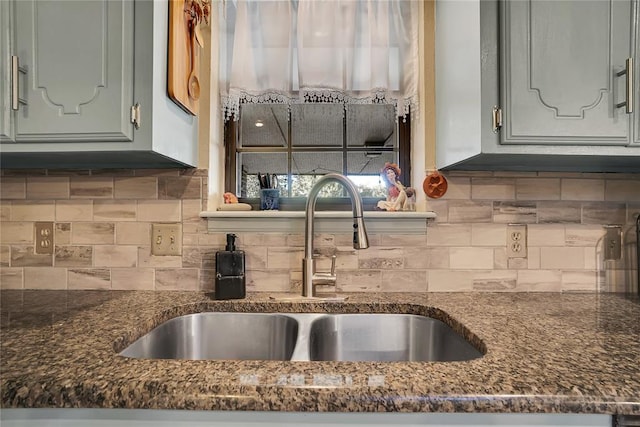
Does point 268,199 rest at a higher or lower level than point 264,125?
lower

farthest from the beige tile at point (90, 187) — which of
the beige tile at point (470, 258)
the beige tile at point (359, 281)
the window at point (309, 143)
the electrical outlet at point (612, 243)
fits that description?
the electrical outlet at point (612, 243)

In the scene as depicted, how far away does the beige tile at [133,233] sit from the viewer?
52.1 inches

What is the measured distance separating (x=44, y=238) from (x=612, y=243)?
198 centimetres

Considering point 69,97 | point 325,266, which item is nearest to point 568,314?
point 325,266

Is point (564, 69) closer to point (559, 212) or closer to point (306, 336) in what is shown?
point (559, 212)

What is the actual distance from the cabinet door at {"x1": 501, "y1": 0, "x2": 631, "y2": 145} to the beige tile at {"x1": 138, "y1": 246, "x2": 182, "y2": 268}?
3.63 feet

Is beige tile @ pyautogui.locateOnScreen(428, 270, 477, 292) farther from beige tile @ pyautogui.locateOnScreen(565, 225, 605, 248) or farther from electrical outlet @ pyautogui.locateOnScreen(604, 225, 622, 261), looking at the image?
electrical outlet @ pyautogui.locateOnScreen(604, 225, 622, 261)

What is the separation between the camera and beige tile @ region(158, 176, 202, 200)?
132cm

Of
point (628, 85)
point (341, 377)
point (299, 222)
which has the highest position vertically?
point (628, 85)

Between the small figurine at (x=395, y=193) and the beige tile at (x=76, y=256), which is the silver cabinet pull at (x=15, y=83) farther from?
the small figurine at (x=395, y=193)

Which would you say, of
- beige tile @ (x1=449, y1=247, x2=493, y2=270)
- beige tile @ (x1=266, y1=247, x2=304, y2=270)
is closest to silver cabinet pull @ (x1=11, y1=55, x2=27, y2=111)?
beige tile @ (x1=266, y1=247, x2=304, y2=270)

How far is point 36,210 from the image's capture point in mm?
1336

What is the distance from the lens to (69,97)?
40.2 inches

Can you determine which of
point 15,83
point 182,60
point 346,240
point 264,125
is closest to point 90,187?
point 15,83
